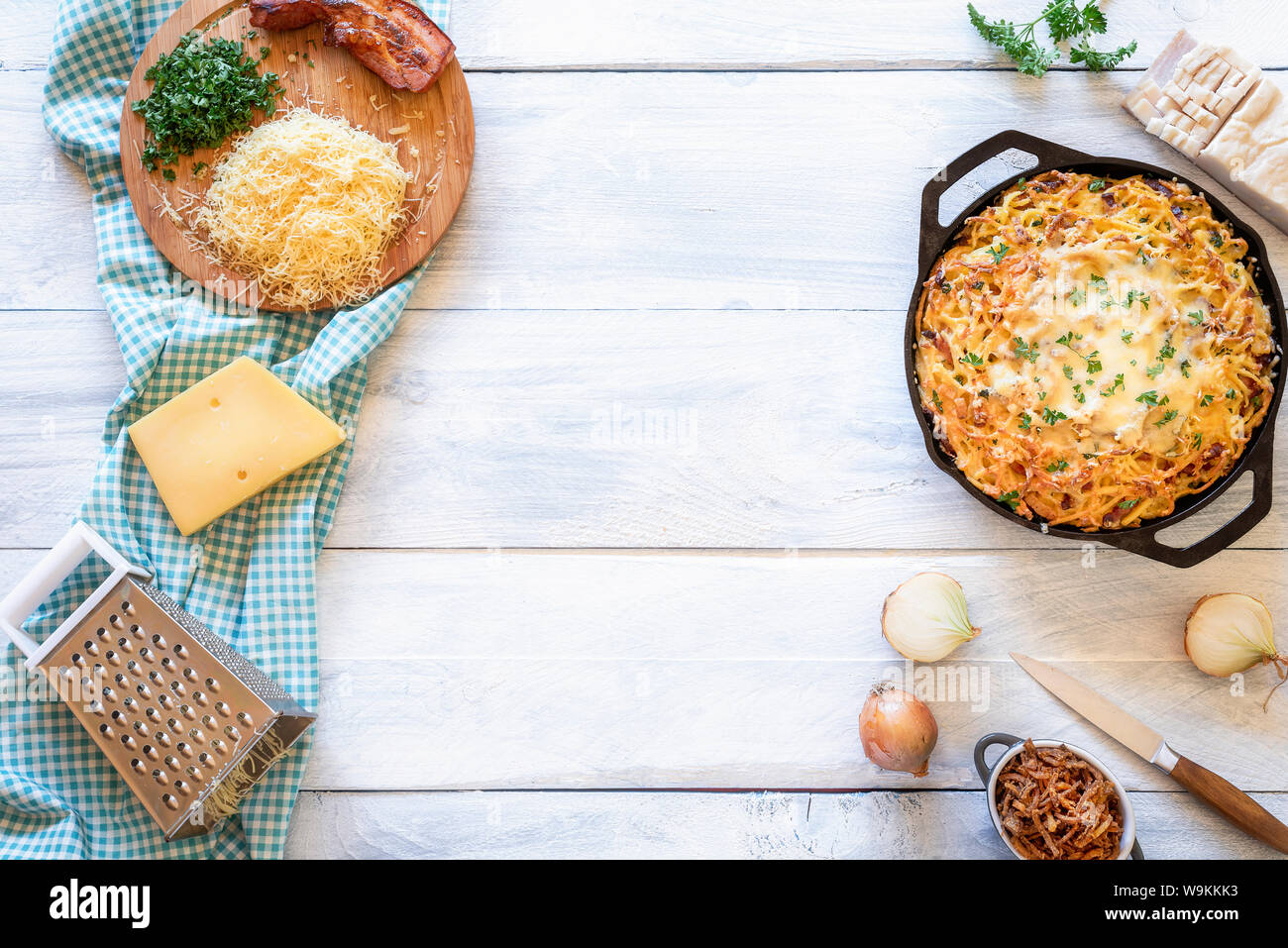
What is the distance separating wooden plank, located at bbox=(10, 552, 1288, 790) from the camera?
7.47ft

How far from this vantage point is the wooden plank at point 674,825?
225cm

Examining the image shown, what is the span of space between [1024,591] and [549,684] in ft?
3.93

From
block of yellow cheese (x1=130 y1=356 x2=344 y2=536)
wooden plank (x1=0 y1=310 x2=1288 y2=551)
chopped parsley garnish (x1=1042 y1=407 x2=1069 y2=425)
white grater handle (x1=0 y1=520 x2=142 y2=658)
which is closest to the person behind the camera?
chopped parsley garnish (x1=1042 y1=407 x2=1069 y2=425)

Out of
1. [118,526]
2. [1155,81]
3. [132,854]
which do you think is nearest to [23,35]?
[118,526]

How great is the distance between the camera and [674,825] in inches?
89.0

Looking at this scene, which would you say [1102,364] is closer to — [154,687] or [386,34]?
[386,34]

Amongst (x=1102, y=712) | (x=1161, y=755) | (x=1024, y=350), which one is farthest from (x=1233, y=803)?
(x=1024, y=350)

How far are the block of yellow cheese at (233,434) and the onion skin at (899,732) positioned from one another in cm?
142

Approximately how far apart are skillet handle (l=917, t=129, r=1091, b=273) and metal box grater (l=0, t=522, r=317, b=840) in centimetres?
174

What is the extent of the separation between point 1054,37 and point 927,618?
146 cm

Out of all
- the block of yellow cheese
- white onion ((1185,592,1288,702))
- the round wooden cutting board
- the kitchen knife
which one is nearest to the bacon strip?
the round wooden cutting board

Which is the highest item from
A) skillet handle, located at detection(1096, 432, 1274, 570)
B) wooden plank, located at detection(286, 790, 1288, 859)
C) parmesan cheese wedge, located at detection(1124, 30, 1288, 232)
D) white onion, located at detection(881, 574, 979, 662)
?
parmesan cheese wedge, located at detection(1124, 30, 1288, 232)

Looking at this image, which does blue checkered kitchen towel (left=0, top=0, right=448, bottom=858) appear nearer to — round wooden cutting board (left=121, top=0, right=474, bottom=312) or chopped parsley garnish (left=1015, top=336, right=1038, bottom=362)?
round wooden cutting board (left=121, top=0, right=474, bottom=312)

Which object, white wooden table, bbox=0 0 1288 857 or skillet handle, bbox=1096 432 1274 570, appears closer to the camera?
skillet handle, bbox=1096 432 1274 570
